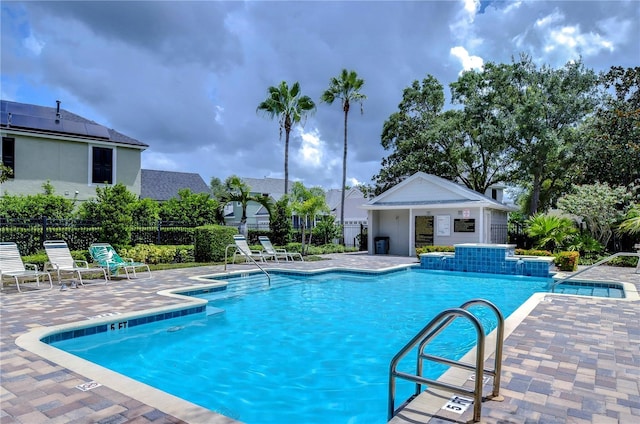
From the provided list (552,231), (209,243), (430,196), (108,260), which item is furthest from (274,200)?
(108,260)

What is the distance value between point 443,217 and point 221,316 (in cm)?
1616

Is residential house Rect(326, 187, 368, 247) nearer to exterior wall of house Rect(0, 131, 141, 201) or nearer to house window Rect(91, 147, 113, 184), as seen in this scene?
exterior wall of house Rect(0, 131, 141, 201)

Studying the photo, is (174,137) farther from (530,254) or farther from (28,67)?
(530,254)

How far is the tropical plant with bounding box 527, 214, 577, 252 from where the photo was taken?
1831 centimetres

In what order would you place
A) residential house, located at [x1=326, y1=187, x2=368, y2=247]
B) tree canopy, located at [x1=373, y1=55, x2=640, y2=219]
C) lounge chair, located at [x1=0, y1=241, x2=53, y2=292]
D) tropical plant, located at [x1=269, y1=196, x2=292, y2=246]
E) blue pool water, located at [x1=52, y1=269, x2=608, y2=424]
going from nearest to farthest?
blue pool water, located at [x1=52, y1=269, x2=608, y2=424], lounge chair, located at [x1=0, y1=241, x2=53, y2=292], tropical plant, located at [x1=269, y1=196, x2=292, y2=246], tree canopy, located at [x1=373, y1=55, x2=640, y2=219], residential house, located at [x1=326, y1=187, x2=368, y2=247]

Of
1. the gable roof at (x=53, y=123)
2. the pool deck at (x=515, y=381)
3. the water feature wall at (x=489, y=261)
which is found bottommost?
the pool deck at (x=515, y=381)

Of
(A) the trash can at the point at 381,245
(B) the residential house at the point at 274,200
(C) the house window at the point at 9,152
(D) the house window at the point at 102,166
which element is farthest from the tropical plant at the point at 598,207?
(C) the house window at the point at 9,152

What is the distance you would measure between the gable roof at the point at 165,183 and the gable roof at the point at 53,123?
1283cm

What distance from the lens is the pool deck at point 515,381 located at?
3219mm

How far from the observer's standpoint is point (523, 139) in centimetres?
2478

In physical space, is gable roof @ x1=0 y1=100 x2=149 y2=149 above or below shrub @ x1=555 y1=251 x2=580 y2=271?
above

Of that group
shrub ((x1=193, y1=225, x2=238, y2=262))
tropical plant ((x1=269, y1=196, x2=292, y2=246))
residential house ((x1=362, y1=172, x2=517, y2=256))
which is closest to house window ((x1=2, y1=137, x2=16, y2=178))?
shrub ((x1=193, y1=225, x2=238, y2=262))

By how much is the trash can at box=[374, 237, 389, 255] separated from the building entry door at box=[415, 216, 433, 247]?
5.75ft

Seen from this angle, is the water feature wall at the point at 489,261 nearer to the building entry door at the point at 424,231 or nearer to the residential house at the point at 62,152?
the building entry door at the point at 424,231
